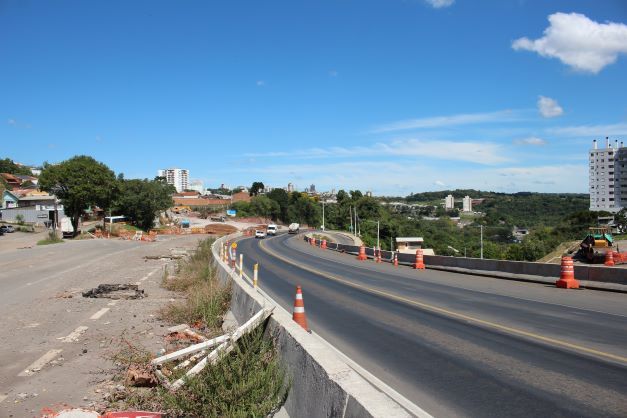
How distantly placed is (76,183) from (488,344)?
6787 centimetres

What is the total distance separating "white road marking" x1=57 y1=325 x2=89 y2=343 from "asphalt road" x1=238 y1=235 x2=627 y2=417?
14.8 feet

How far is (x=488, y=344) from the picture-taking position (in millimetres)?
9164

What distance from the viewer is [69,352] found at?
8734mm

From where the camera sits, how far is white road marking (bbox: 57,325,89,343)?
379 inches

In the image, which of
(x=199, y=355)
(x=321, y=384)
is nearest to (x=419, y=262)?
(x=199, y=355)

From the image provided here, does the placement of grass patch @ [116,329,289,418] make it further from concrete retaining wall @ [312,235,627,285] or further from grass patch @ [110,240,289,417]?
concrete retaining wall @ [312,235,627,285]

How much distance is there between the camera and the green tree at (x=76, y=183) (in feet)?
222

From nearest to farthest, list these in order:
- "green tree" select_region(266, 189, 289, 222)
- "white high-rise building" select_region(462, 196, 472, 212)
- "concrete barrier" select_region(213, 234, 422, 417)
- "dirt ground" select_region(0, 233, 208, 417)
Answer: "concrete barrier" select_region(213, 234, 422, 417) → "dirt ground" select_region(0, 233, 208, 417) → "green tree" select_region(266, 189, 289, 222) → "white high-rise building" select_region(462, 196, 472, 212)

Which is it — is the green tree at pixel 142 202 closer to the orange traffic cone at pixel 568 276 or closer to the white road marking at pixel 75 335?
the orange traffic cone at pixel 568 276

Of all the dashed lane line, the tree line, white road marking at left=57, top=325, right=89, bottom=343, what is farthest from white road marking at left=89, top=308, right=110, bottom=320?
the tree line

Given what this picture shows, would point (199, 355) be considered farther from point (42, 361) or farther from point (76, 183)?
point (76, 183)

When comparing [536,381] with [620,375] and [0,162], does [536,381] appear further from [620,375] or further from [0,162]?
[0,162]

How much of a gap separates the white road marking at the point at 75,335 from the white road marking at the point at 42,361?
2.68 feet

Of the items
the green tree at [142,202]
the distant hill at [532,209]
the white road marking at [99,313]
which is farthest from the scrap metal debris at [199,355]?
the distant hill at [532,209]
